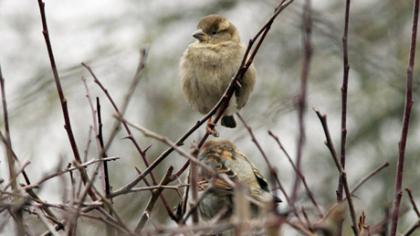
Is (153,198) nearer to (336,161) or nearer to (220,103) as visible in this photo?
(220,103)

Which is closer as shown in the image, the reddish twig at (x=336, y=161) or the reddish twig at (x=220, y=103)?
the reddish twig at (x=336, y=161)

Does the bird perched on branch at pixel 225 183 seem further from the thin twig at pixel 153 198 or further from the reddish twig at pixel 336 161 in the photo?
the reddish twig at pixel 336 161

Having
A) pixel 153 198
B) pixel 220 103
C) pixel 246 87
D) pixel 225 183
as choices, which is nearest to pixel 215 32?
pixel 246 87

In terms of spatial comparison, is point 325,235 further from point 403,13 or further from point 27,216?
point 403,13

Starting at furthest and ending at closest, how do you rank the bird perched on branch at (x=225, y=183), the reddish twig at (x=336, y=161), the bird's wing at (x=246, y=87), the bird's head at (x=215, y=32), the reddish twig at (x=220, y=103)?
the bird's head at (x=215, y=32) < the bird's wing at (x=246, y=87) < the bird perched on branch at (x=225, y=183) < the reddish twig at (x=220, y=103) < the reddish twig at (x=336, y=161)

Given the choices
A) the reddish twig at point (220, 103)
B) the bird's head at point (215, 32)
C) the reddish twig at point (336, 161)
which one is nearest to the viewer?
the reddish twig at point (336, 161)

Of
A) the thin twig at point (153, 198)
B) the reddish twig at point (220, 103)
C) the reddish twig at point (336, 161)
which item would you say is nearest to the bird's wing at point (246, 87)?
the reddish twig at point (220, 103)

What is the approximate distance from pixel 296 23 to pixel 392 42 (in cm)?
193

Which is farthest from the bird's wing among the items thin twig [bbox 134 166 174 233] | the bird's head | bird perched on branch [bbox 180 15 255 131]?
thin twig [bbox 134 166 174 233]

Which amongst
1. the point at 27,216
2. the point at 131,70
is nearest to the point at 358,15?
the point at 131,70

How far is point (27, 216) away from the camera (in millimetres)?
3566

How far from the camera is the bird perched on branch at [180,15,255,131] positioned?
5855 mm

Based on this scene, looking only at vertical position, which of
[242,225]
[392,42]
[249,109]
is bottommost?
[242,225]

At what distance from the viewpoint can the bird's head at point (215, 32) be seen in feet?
20.2
